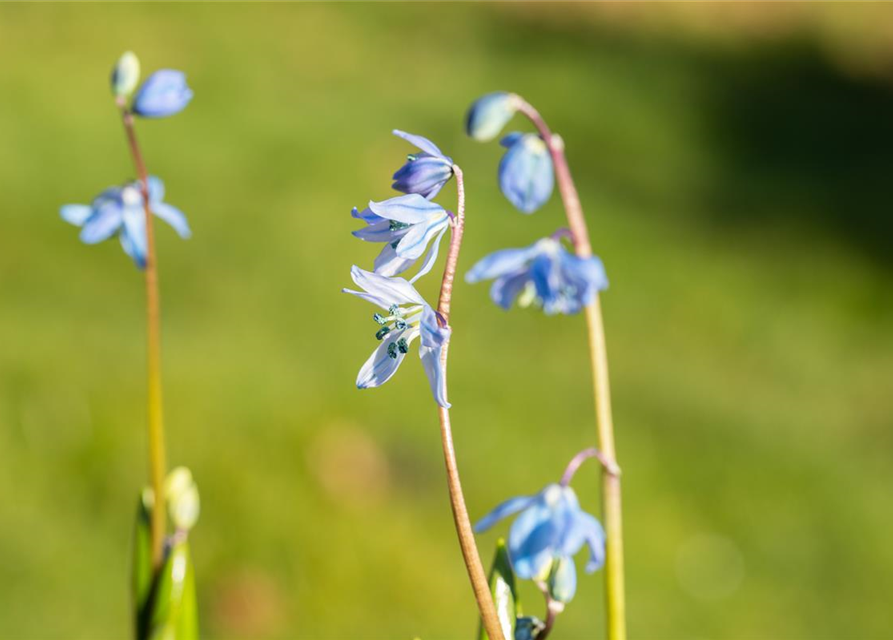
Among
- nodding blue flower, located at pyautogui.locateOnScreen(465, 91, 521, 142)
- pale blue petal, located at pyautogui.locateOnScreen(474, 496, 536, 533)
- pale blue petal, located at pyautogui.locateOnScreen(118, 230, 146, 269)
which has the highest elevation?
nodding blue flower, located at pyautogui.locateOnScreen(465, 91, 521, 142)

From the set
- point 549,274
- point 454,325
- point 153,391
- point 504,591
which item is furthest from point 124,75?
point 454,325

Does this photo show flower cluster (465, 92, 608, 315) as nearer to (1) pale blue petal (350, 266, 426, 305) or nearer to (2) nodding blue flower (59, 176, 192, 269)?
(1) pale blue petal (350, 266, 426, 305)

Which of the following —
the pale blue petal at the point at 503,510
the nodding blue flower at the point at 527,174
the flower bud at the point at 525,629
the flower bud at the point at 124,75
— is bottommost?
the flower bud at the point at 525,629

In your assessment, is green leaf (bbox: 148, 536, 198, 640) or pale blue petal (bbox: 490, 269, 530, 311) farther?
green leaf (bbox: 148, 536, 198, 640)

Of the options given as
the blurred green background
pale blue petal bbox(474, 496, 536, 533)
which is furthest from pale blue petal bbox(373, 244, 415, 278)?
the blurred green background

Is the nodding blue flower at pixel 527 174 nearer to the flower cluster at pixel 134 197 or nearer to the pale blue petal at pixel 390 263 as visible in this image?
the pale blue petal at pixel 390 263

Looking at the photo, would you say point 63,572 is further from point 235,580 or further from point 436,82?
point 436,82

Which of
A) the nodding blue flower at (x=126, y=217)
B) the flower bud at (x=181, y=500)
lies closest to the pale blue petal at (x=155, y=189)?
the nodding blue flower at (x=126, y=217)
